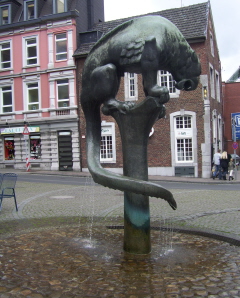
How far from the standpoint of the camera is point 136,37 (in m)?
5.58

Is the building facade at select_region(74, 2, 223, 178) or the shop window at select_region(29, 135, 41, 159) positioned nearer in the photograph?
the building facade at select_region(74, 2, 223, 178)

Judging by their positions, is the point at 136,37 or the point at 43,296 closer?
the point at 43,296

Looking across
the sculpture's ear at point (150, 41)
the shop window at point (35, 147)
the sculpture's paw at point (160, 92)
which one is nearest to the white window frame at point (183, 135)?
the shop window at point (35, 147)

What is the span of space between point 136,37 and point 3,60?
86.8 ft

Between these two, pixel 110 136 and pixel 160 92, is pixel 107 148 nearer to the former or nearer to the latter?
pixel 110 136

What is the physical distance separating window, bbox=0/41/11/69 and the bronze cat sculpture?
25349 mm

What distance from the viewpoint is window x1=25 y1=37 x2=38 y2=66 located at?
93.3 feet

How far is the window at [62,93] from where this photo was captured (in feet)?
89.9

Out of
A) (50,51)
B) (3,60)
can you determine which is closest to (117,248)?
(50,51)

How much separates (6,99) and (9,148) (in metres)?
3.92

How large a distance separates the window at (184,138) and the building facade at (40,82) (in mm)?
7190

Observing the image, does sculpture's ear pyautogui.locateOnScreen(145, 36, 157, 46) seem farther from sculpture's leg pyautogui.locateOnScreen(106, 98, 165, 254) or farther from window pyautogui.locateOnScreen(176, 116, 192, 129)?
window pyautogui.locateOnScreen(176, 116, 192, 129)

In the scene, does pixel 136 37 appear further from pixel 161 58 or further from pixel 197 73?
pixel 197 73

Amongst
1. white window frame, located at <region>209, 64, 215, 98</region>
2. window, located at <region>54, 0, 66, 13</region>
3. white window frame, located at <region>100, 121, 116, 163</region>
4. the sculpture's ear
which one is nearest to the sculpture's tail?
the sculpture's ear
